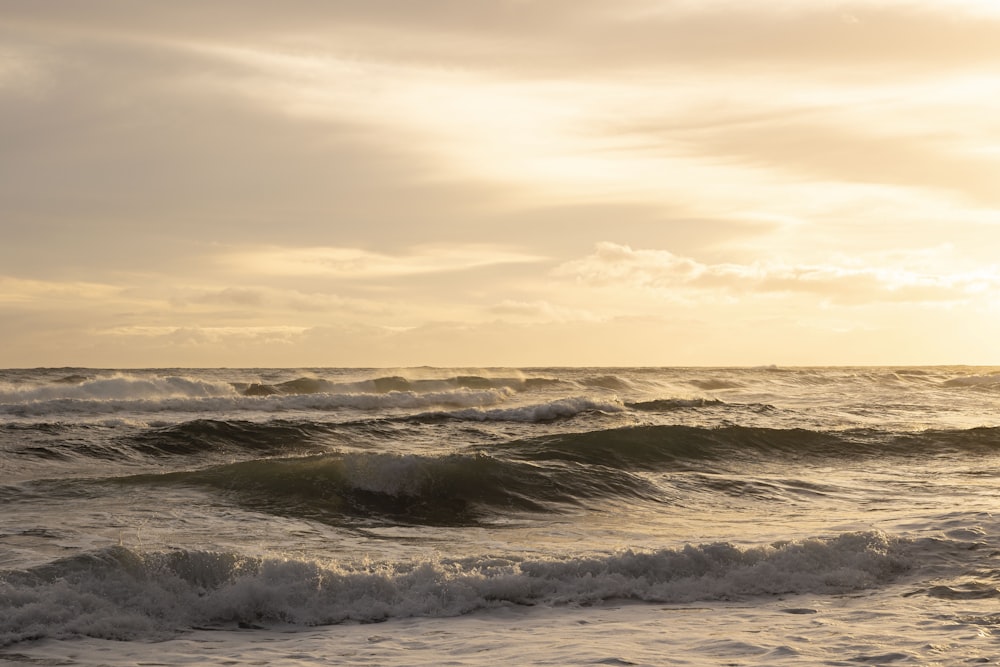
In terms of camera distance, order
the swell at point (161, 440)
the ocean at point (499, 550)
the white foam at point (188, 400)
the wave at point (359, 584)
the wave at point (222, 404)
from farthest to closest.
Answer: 1. the white foam at point (188, 400)
2. the wave at point (222, 404)
3. the swell at point (161, 440)
4. the wave at point (359, 584)
5. the ocean at point (499, 550)

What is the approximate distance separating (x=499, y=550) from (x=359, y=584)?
2.53 meters

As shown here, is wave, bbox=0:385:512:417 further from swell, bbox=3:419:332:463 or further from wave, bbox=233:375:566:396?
swell, bbox=3:419:332:463

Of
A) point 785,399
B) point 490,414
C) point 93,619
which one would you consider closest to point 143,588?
point 93,619

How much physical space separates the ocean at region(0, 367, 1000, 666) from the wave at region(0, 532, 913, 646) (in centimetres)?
3

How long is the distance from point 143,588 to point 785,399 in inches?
→ 1565

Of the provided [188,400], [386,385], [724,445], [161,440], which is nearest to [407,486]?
[161,440]

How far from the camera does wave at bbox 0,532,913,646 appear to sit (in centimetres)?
789

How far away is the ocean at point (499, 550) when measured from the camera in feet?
24.1

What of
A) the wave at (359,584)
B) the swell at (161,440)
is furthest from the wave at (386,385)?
the wave at (359,584)

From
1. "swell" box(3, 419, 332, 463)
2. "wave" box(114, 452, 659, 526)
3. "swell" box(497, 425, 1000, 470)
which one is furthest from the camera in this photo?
"swell" box(497, 425, 1000, 470)

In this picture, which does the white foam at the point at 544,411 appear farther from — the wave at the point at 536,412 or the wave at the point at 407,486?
the wave at the point at 407,486

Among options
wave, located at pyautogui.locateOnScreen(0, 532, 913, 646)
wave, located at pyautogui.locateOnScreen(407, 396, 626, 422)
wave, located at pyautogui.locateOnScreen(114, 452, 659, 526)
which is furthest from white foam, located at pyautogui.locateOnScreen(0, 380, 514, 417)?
wave, located at pyautogui.locateOnScreen(0, 532, 913, 646)

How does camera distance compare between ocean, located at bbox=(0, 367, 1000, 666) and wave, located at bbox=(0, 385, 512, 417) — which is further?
wave, located at bbox=(0, 385, 512, 417)

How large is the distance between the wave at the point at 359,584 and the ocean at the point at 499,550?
0.09 ft
